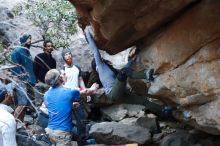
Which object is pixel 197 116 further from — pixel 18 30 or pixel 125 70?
pixel 18 30

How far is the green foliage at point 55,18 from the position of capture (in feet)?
37.0

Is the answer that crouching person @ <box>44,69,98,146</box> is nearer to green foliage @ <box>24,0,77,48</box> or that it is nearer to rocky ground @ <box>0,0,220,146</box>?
rocky ground @ <box>0,0,220,146</box>

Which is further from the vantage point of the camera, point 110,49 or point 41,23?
point 41,23

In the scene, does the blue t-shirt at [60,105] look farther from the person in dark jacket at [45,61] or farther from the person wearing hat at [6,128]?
the person in dark jacket at [45,61]

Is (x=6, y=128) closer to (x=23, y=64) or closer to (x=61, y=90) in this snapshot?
(x=61, y=90)

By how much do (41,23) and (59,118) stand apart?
478 centimetres

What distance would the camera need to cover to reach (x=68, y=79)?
9016 mm

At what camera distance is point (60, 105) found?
691cm

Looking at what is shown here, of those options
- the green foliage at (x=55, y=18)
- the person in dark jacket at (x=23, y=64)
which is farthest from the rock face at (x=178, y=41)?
the green foliage at (x=55, y=18)

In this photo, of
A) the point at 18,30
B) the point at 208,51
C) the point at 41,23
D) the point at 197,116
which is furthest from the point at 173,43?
the point at 18,30

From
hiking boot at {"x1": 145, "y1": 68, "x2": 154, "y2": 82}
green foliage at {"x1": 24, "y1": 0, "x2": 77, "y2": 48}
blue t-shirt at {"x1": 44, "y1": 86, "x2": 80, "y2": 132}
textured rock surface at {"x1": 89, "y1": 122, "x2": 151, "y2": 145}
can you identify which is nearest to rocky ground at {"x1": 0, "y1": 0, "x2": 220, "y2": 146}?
textured rock surface at {"x1": 89, "y1": 122, "x2": 151, "y2": 145}

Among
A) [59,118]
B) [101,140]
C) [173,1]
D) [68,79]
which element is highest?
[173,1]

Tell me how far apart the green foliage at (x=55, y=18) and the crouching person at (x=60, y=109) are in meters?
4.32

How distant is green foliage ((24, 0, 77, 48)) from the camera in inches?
444
